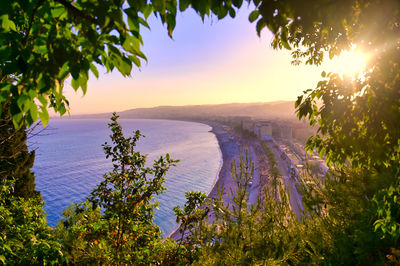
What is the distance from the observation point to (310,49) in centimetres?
480

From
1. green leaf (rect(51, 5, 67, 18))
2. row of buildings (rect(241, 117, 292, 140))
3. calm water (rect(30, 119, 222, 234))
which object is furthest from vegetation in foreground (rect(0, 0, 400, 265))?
row of buildings (rect(241, 117, 292, 140))

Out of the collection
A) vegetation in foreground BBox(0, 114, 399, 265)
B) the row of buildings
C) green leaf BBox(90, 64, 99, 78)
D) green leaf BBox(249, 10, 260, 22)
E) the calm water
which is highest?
green leaf BBox(249, 10, 260, 22)

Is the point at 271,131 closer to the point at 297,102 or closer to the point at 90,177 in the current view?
the point at 90,177

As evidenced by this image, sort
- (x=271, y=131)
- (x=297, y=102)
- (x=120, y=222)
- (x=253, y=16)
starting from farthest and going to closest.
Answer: (x=271, y=131)
(x=120, y=222)
(x=297, y=102)
(x=253, y=16)

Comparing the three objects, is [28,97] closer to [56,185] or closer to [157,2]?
[157,2]

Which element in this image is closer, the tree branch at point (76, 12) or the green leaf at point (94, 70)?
the tree branch at point (76, 12)

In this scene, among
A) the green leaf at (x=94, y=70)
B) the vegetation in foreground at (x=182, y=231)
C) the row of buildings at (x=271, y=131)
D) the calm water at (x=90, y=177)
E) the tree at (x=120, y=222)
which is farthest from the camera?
the row of buildings at (x=271, y=131)

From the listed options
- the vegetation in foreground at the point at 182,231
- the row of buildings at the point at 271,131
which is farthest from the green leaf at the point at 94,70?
the row of buildings at the point at 271,131

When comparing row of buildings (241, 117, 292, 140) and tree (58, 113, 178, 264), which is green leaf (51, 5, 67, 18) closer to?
tree (58, 113, 178, 264)

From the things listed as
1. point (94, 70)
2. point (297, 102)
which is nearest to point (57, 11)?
point (94, 70)

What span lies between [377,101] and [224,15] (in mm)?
2257

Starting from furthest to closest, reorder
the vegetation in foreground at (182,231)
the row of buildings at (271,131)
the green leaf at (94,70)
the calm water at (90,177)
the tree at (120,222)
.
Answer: the row of buildings at (271,131)
the calm water at (90,177)
the tree at (120,222)
the vegetation in foreground at (182,231)
the green leaf at (94,70)

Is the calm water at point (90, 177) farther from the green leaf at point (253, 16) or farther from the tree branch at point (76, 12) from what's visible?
the green leaf at point (253, 16)

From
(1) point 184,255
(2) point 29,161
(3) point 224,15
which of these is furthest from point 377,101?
(2) point 29,161
